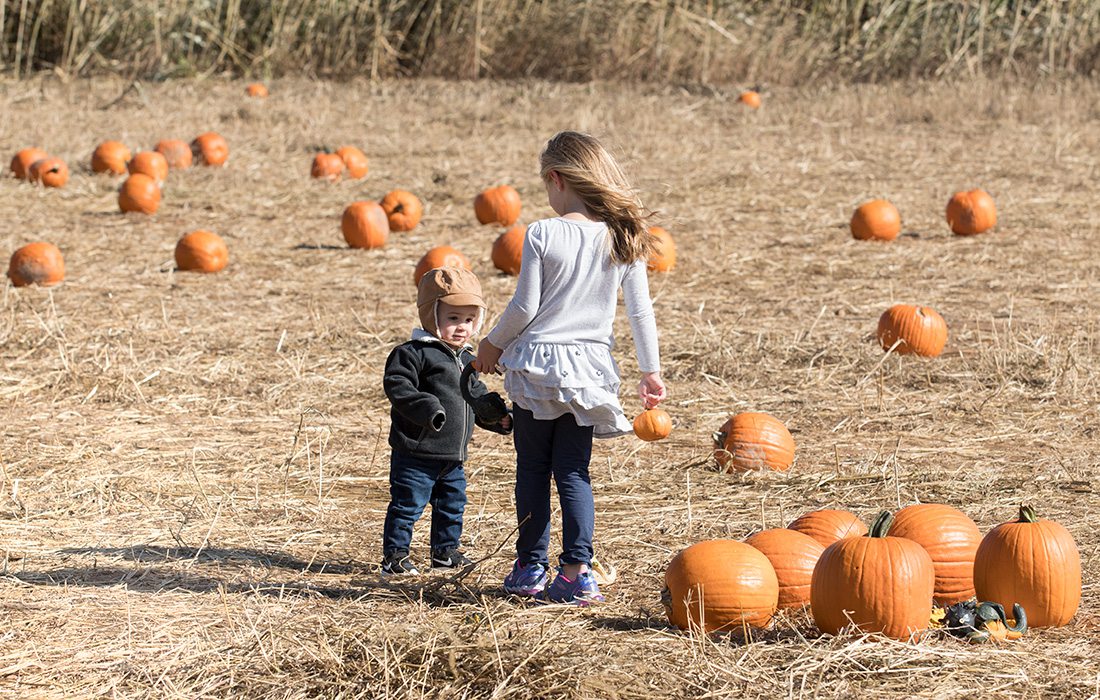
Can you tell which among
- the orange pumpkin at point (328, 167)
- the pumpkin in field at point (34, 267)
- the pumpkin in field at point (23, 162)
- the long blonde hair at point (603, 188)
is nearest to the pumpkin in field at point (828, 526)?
the long blonde hair at point (603, 188)

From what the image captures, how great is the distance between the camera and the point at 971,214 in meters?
10.7

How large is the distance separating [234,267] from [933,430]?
544 centimetres

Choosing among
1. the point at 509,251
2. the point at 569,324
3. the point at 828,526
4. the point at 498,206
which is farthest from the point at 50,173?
the point at 828,526

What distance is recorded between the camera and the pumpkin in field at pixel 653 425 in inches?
244

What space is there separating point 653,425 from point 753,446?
0.51 m

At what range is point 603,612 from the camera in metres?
4.38

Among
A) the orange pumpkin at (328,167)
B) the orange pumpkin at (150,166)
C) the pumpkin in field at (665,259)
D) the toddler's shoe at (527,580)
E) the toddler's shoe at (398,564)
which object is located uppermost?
the orange pumpkin at (328,167)

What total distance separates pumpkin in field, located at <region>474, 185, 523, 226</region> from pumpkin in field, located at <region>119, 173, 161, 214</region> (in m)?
2.71

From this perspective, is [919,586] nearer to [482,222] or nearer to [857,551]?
[857,551]

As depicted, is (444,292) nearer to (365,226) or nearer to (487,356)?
(487,356)

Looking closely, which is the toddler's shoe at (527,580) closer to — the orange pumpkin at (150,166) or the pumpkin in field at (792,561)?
the pumpkin in field at (792,561)

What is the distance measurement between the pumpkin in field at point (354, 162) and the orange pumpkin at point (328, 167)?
8 cm

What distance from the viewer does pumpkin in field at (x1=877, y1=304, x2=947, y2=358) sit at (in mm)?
7574

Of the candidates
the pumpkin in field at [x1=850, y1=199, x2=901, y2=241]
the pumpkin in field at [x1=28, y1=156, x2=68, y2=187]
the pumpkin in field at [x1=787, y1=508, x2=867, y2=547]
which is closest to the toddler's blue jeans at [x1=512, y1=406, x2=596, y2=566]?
the pumpkin in field at [x1=787, y1=508, x2=867, y2=547]
